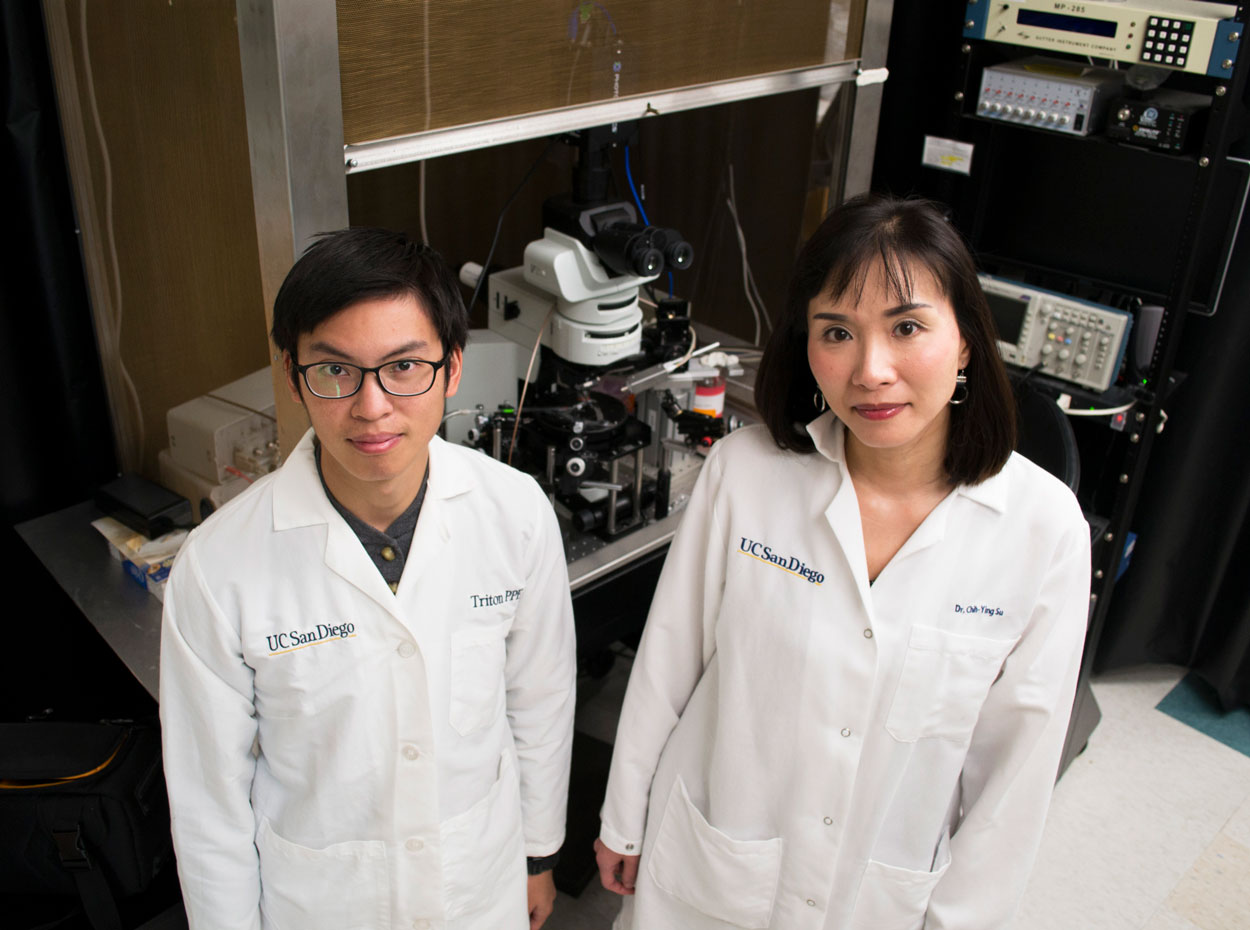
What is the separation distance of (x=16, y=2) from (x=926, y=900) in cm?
194

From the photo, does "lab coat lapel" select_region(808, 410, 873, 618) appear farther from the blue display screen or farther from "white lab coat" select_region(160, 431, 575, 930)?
the blue display screen

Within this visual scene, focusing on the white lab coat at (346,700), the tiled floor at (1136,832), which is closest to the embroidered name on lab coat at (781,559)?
the white lab coat at (346,700)

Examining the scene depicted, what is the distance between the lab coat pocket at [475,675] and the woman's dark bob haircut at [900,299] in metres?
0.44

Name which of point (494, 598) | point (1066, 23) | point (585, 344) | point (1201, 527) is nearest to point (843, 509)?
point (494, 598)

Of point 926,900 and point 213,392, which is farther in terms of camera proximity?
→ point 213,392

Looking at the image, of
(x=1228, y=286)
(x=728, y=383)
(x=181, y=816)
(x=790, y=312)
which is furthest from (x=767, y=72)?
(x=181, y=816)

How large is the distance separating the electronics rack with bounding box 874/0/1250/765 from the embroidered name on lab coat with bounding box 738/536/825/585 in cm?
123

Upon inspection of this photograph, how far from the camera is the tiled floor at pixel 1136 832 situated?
213cm

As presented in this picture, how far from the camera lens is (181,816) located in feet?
3.99

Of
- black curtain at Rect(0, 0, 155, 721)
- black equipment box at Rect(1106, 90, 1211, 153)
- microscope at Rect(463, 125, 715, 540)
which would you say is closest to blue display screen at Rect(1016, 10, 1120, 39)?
black equipment box at Rect(1106, 90, 1211, 153)

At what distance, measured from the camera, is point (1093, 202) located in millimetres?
2408

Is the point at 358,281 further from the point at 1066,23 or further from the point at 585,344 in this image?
the point at 1066,23

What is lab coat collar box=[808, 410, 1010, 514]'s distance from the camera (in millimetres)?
1259

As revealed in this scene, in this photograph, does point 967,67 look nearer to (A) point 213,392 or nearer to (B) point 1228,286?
(B) point 1228,286
